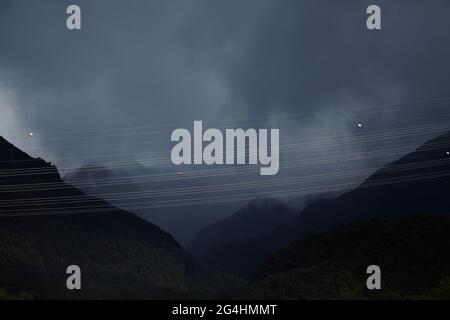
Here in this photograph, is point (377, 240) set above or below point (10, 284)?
above

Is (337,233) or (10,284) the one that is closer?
(10,284)

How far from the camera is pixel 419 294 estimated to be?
124m
